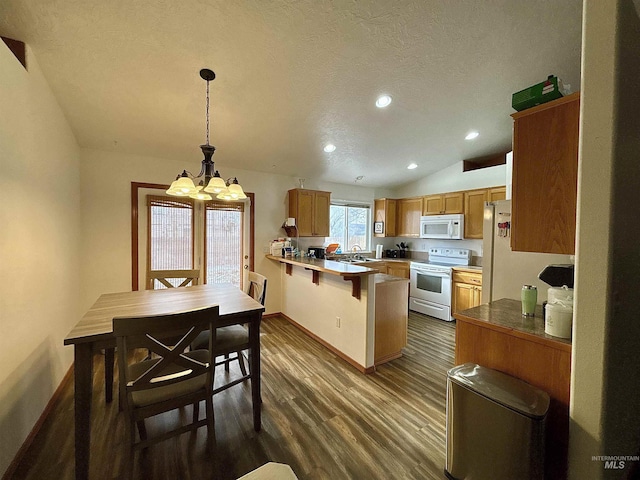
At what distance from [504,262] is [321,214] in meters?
2.84

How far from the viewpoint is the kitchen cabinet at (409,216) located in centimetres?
508

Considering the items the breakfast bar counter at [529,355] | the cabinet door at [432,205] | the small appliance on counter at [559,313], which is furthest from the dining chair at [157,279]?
the cabinet door at [432,205]

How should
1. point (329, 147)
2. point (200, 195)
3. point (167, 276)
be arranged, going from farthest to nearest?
point (329, 147) → point (167, 276) → point (200, 195)

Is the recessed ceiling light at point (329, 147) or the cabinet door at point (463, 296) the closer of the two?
the recessed ceiling light at point (329, 147)

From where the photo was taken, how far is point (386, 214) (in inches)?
210

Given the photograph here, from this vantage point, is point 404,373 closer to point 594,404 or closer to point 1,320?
point 594,404

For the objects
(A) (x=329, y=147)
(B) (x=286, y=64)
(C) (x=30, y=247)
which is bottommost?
(C) (x=30, y=247)

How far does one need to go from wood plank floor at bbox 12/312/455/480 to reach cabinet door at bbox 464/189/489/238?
2.40 m

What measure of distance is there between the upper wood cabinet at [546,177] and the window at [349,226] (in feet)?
12.2

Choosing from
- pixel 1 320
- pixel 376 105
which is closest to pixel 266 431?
pixel 1 320

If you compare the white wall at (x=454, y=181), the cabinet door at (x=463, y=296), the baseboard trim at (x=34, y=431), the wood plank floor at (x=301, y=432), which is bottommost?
the wood plank floor at (x=301, y=432)

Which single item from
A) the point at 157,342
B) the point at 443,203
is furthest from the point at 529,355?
the point at 443,203

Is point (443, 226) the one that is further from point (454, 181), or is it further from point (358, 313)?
point (358, 313)

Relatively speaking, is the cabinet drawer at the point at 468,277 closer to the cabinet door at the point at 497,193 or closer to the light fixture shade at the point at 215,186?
the cabinet door at the point at 497,193
